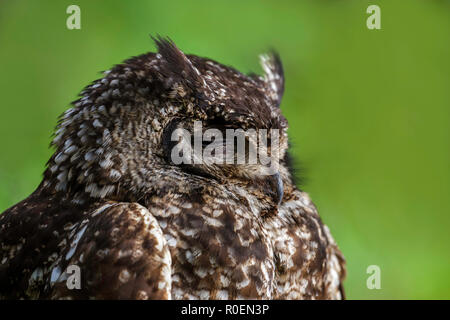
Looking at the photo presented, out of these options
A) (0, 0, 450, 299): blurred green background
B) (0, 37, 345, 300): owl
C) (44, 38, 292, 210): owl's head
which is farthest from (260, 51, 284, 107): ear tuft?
(0, 0, 450, 299): blurred green background

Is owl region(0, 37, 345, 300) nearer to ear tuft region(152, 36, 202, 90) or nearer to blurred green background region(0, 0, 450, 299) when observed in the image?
ear tuft region(152, 36, 202, 90)

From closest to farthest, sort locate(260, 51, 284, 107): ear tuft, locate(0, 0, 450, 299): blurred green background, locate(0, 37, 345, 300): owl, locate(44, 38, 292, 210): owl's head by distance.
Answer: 1. locate(0, 37, 345, 300): owl
2. locate(44, 38, 292, 210): owl's head
3. locate(260, 51, 284, 107): ear tuft
4. locate(0, 0, 450, 299): blurred green background

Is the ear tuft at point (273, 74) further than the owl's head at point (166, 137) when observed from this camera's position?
Yes

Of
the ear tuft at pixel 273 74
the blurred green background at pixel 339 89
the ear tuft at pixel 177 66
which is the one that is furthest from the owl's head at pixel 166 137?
the blurred green background at pixel 339 89

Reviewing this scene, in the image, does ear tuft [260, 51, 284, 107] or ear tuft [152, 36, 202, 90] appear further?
ear tuft [260, 51, 284, 107]

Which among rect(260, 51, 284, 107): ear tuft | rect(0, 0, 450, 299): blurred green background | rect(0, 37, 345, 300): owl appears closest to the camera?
rect(0, 37, 345, 300): owl

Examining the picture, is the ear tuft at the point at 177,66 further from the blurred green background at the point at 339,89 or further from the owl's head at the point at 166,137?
the blurred green background at the point at 339,89

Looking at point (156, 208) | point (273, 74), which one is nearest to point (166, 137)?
point (156, 208)

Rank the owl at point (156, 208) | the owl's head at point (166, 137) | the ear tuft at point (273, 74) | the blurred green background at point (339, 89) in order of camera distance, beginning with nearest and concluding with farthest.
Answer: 1. the owl at point (156, 208)
2. the owl's head at point (166, 137)
3. the ear tuft at point (273, 74)
4. the blurred green background at point (339, 89)

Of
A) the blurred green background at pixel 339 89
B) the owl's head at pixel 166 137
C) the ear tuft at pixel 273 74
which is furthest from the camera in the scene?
the blurred green background at pixel 339 89
